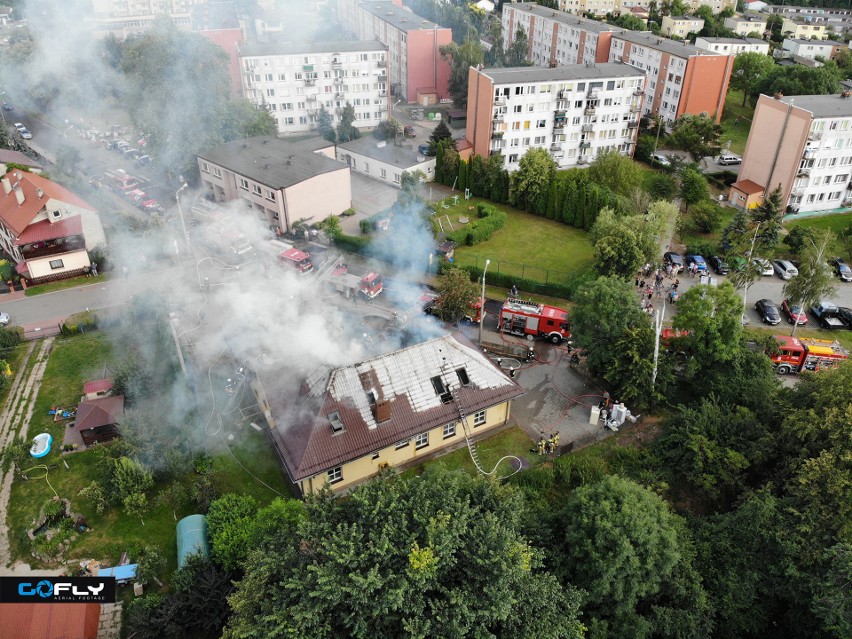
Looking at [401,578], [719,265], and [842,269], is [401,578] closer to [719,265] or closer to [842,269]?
[719,265]

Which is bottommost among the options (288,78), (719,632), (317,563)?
(719,632)

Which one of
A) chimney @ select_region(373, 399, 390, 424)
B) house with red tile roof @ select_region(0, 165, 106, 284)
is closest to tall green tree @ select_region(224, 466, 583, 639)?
chimney @ select_region(373, 399, 390, 424)

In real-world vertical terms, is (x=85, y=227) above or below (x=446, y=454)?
above

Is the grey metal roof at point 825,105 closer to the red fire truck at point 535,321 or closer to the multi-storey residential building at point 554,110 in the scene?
the multi-storey residential building at point 554,110

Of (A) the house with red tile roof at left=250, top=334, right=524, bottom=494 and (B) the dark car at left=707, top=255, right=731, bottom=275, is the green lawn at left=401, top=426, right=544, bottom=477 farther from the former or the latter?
(B) the dark car at left=707, top=255, right=731, bottom=275

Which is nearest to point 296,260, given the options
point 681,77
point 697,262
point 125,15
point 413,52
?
point 697,262

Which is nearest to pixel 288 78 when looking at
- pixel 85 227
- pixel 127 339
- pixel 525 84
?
pixel 525 84

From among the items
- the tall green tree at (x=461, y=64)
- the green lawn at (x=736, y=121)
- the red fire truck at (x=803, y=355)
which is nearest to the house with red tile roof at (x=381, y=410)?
the red fire truck at (x=803, y=355)

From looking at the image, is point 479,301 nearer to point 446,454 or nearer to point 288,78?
point 446,454
